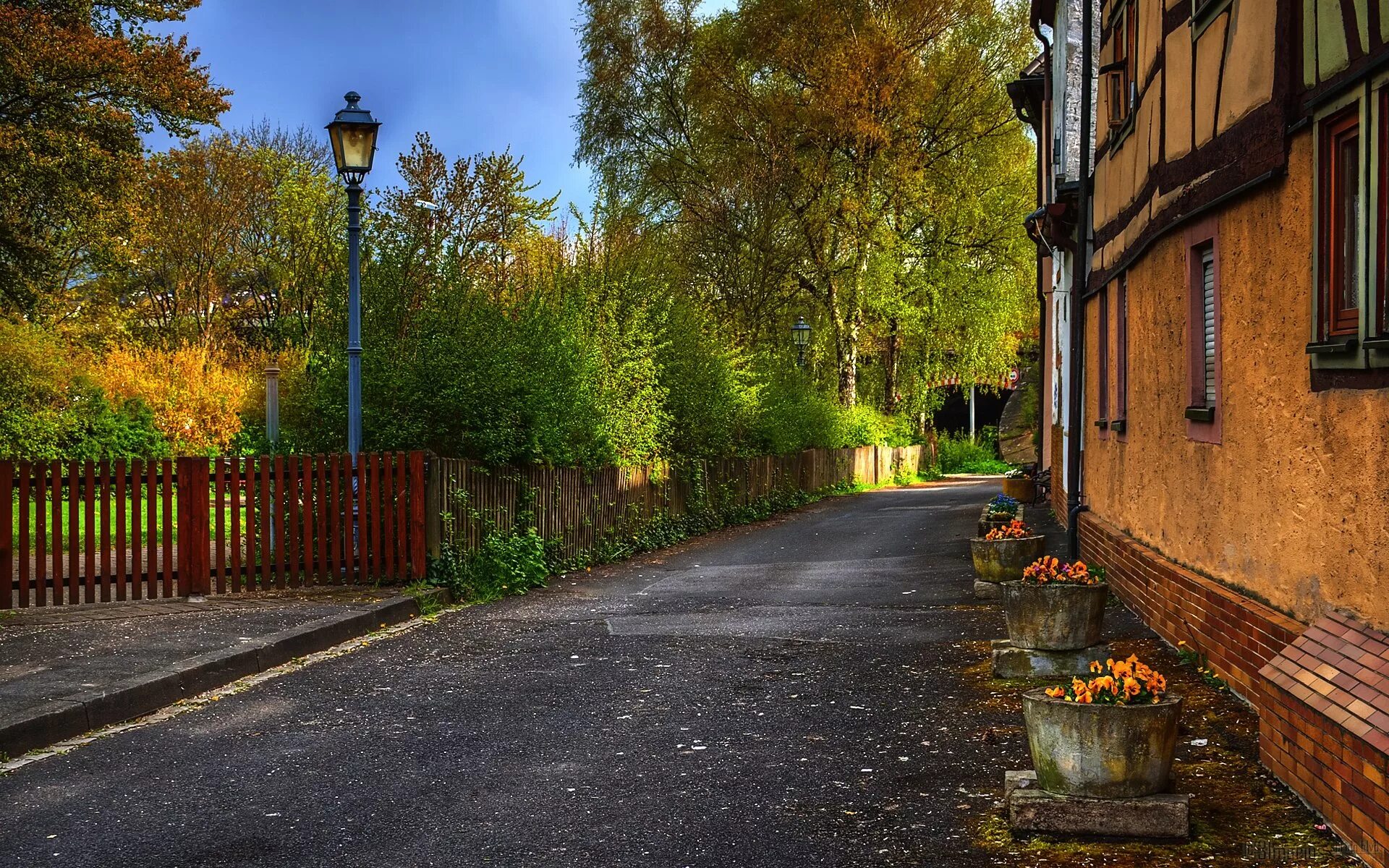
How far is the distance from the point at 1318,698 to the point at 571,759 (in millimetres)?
3386

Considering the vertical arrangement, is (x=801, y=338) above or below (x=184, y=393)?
above

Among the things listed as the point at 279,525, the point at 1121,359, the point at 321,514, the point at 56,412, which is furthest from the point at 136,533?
the point at 56,412

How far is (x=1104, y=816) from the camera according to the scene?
5020mm

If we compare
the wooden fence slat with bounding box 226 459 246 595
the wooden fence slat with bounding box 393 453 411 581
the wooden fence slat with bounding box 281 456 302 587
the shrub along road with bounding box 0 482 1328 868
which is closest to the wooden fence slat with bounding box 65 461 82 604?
the wooden fence slat with bounding box 226 459 246 595

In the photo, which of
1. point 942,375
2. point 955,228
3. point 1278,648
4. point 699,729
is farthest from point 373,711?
point 942,375

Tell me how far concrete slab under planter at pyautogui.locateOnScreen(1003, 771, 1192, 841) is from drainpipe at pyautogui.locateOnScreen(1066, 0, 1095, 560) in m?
9.27

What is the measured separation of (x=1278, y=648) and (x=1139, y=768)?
1.73 m

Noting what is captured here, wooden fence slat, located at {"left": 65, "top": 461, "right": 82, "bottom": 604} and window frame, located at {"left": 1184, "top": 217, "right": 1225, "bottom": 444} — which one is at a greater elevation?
window frame, located at {"left": 1184, "top": 217, "right": 1225, "bottom": 444}

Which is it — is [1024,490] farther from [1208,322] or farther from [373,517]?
[1208,322]

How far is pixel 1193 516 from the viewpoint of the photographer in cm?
859

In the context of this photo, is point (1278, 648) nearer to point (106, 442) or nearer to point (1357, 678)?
point (1357, 678)

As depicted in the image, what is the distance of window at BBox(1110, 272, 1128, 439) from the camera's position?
11969 mm

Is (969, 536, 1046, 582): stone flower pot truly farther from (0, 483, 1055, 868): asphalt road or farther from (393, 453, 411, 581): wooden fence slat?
(393, 453, 411, 581): wooden fence slat

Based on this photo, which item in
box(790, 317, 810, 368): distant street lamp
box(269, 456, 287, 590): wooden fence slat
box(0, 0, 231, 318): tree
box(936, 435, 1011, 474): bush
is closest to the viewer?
box(269, 456, 287, 590): wooden fence slat
